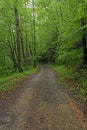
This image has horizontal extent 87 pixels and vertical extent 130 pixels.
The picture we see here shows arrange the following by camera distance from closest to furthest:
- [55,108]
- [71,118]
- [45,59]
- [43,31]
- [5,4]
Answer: [71,118]
[55,108]
[5,4]
[43,31]
[45,59]

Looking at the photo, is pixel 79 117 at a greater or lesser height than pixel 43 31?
lesser

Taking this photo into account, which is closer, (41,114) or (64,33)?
(41,114)

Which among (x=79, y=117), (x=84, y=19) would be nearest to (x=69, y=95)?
(x=79, y=117)

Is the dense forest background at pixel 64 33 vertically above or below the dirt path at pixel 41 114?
above

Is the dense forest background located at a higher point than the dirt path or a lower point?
higher

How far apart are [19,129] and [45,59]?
161 feet

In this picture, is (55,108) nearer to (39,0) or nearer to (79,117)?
(79,117)

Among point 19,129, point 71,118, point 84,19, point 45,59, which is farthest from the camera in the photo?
point 45,59

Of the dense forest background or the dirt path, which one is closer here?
the dirt path

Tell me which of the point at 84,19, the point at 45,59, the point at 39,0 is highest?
the point at 39,0

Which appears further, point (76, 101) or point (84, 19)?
point (84, 19)

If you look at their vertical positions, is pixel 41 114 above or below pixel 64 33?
below

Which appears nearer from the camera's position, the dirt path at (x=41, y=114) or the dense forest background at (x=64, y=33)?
the dirt path at (x=41, y=114)

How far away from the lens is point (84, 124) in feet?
19.4
